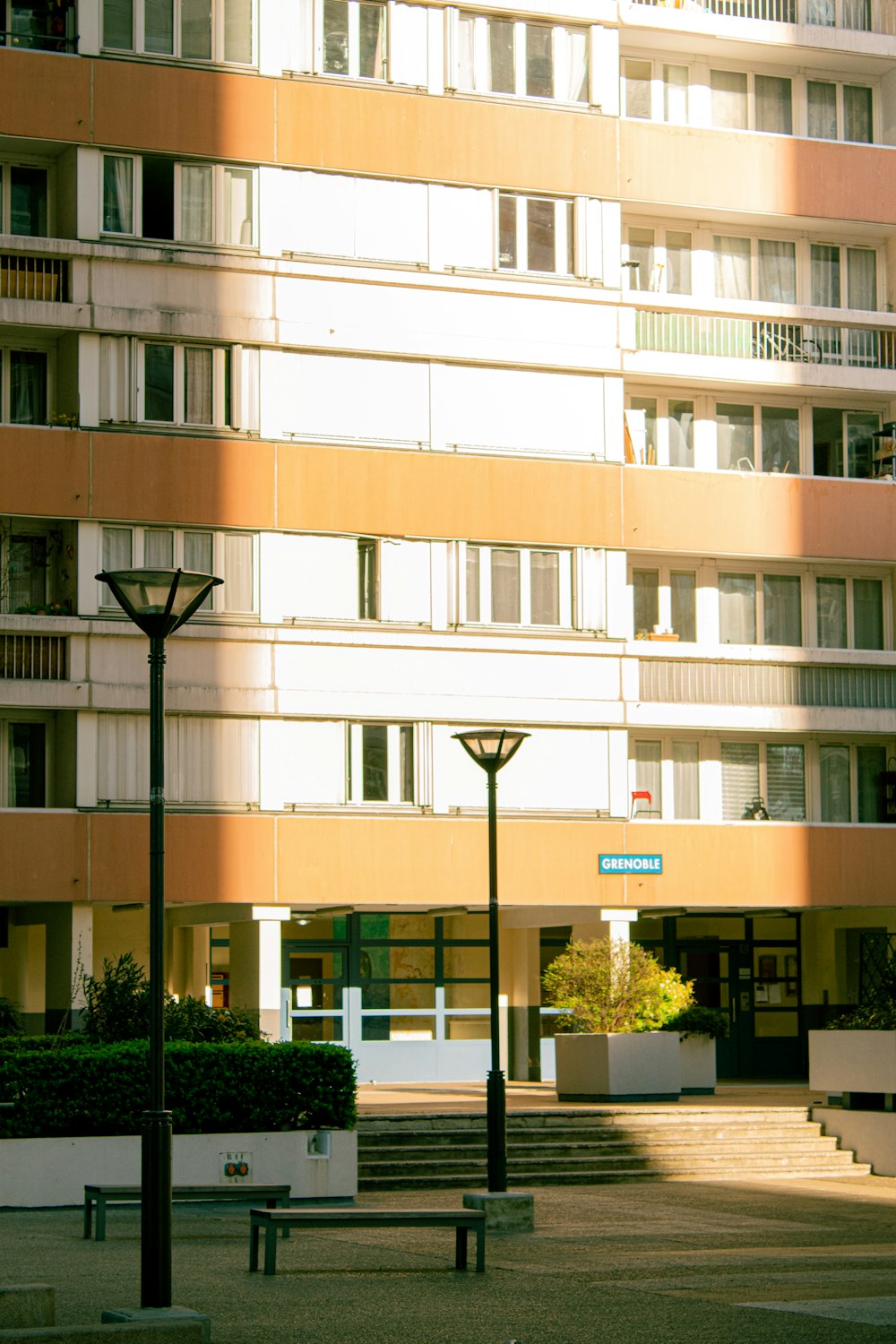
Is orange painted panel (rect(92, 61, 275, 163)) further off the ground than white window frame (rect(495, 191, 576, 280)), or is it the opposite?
orange painted panel (rect(92, 61, 275, 163))

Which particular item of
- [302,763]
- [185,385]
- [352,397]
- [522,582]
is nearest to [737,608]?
[522,582]

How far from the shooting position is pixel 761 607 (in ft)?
131

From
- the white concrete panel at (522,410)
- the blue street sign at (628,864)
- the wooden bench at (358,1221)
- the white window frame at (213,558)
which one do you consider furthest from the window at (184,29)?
the wooden bench at (358,1221)

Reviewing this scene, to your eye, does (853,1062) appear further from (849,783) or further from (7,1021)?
(849,783)

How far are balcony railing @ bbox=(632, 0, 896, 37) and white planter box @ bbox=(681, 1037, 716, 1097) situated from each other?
1872 cm

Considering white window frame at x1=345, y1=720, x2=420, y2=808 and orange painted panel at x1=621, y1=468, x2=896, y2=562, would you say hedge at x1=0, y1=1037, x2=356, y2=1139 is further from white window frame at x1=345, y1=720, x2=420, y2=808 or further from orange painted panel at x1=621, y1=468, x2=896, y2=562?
orange painted panel at x1=621, y1=468, x2=896, y2=562

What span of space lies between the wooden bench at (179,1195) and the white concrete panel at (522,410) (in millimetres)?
19356

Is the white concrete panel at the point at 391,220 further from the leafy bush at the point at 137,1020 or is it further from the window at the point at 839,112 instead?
the leafy bush at the point at 137,1020

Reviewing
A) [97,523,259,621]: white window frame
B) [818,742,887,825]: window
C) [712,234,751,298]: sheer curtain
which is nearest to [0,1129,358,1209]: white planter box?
[97,523,259,621]: white window frame

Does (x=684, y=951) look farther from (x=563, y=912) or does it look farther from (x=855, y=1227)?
(x=855, y=1227)

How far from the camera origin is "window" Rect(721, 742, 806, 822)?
129 ft

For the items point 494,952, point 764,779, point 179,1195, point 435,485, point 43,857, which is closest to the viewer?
point 179,1195

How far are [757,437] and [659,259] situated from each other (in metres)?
3.69

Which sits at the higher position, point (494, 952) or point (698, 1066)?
point (494, 952)
